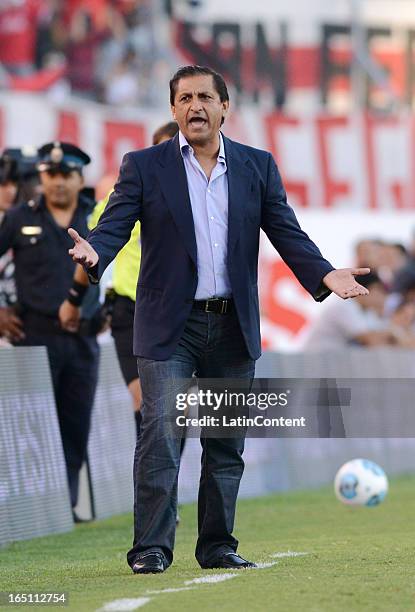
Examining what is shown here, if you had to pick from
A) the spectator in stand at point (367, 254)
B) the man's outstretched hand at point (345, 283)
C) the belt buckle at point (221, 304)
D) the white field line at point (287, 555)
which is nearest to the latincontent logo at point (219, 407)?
the belt buckle at point (221, 304)

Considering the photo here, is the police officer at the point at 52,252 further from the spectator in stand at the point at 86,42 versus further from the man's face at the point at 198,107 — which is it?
the spectator in stand at the point at 86,42

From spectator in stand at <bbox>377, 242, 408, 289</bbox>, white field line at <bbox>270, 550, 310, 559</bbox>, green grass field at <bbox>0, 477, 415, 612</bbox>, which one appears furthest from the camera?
spectator in stand at <bbox>377, 242, 408, 289</bbox>

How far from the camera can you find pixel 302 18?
24578 mm

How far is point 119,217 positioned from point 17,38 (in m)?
14.2

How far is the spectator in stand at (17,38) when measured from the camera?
69.3 feet

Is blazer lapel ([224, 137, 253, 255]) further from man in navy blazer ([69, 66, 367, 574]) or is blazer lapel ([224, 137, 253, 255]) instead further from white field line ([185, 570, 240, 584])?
white field line ([185, 570, 240, 584])

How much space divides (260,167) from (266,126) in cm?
1479

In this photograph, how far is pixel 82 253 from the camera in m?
7.14

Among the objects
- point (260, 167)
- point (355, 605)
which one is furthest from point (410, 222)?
point (355, 605)

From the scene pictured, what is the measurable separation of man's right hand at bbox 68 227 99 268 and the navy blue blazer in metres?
0.13

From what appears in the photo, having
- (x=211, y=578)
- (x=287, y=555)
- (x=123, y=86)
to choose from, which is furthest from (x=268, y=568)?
(x=123, y=86)

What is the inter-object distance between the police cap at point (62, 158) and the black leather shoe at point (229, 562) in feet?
14.7

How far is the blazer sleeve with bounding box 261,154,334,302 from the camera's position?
25.1 feet

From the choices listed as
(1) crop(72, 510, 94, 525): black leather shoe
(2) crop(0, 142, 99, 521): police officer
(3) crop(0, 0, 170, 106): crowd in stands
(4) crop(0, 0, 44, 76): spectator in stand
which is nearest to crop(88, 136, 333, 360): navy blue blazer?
(2) crop(0, 142, 99, 521): police officer
